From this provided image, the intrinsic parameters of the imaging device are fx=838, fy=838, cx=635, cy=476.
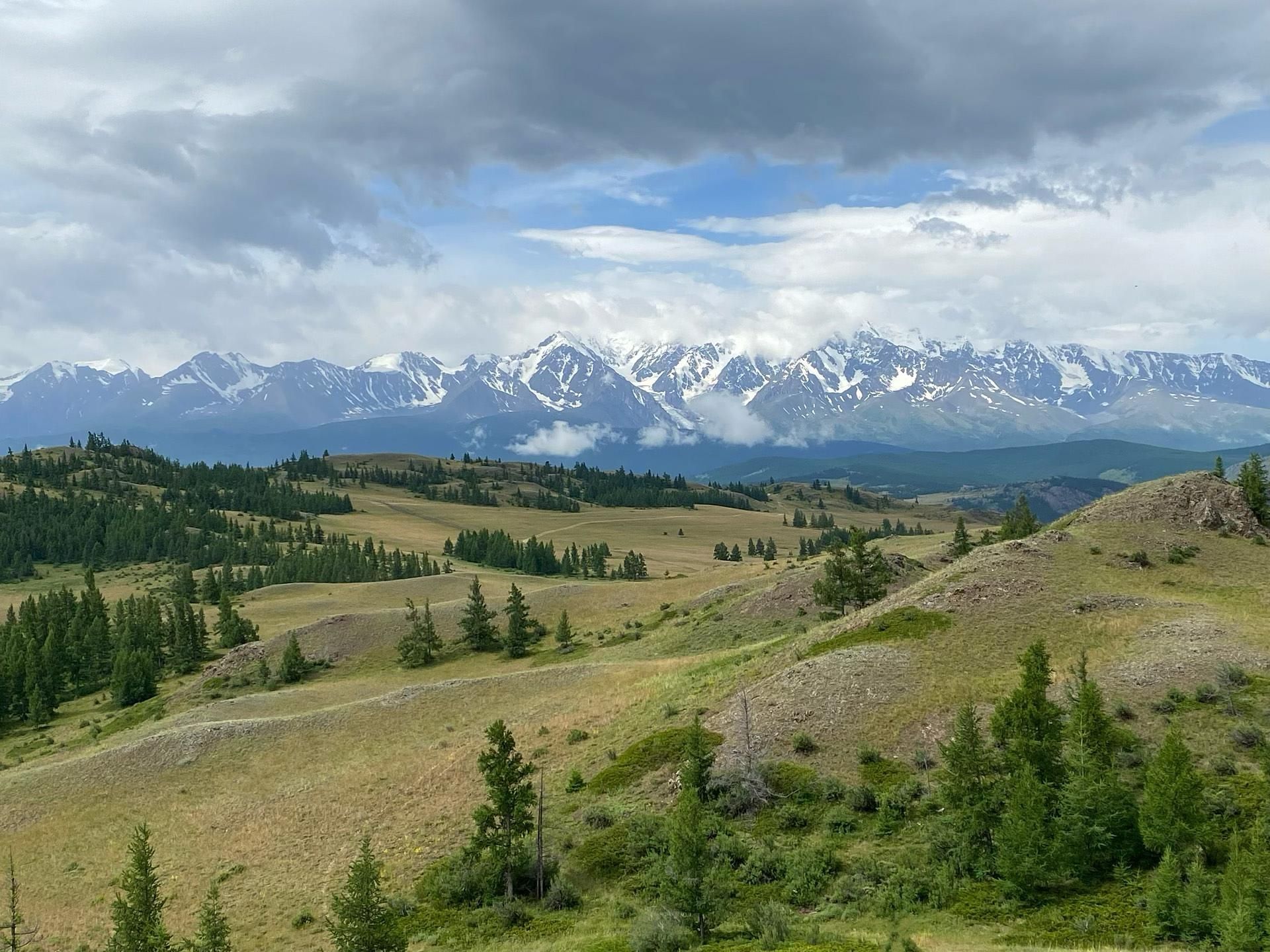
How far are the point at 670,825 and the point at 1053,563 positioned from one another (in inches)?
1588

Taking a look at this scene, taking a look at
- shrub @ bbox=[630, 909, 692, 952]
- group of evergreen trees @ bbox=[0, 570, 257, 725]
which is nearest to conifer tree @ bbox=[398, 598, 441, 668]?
group of evergreen trees @ bbox=[0, 570, 257, 725]

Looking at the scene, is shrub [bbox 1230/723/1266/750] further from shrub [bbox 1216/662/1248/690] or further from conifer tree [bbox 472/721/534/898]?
conifer tree [bbox 472/721/534/898]

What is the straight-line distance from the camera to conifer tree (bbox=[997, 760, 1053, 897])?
94.4 feet

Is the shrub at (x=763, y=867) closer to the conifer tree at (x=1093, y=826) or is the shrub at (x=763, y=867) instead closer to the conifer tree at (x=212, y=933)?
the conifer tree at (x=1093, y=826)

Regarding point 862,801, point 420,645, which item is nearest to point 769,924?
point 862,801

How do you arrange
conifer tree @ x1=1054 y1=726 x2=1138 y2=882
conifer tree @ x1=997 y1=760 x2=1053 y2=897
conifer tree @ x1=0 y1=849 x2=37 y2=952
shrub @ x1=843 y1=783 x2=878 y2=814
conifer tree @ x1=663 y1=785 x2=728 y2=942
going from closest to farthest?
conifer tree @ x1=663 y1=785 x2=728 y2=942 → conifer tree @ x1=997 y1=760 x2=1053 y2=897 → conifer tree @ x1=1054 y1=726 x2=1138 y2=882 → conifer tree @ x1=0 y1=849 x2=37 y2=952 → shrub @ x1=843 y1=783 x2=878 y2=814

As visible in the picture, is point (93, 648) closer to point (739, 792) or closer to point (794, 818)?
point (739, 792)

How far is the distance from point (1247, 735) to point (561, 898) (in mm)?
30163

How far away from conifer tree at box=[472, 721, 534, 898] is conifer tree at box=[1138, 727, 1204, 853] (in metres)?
23.2

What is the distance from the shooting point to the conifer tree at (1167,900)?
24.9 m

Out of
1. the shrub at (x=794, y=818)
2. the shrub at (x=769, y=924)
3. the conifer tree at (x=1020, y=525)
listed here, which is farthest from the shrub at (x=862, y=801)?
the conifer tree at (x=1020, y=525)

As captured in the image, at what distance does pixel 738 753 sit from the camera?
42.3 meters

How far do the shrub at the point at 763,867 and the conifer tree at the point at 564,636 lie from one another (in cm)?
5815

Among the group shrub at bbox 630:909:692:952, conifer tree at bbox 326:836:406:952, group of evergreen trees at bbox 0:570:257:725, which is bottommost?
group of evergreen trees at bbox 0:570:257:725
